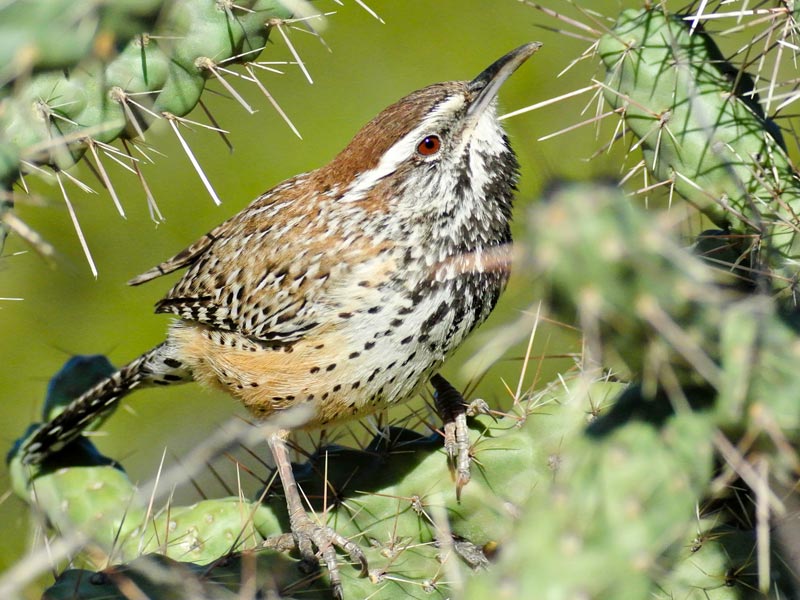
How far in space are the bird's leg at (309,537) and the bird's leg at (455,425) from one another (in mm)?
291

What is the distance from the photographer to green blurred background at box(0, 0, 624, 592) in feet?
16.9

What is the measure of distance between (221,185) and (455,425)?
11.0 ft

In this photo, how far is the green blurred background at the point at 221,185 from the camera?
5160 millimetres

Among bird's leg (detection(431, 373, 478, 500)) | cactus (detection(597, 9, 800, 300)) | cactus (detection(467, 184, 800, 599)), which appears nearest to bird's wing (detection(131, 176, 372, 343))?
bird's leg (detection(431, 373, 478, 500))

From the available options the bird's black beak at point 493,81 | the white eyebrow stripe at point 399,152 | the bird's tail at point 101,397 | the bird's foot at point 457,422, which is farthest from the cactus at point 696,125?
the bird's tail at point 101,397

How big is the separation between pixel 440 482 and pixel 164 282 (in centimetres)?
345

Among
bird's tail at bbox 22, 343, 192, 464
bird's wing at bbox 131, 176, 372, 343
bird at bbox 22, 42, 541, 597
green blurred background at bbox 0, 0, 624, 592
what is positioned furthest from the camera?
green blurred background at bbox 0, 0, 624, 592

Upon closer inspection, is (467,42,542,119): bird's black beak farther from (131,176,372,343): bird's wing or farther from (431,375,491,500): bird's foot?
(431,375,491,500): bird's foot

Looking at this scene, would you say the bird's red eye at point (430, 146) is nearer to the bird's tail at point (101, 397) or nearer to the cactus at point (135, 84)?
the cactus at point (135, 84)

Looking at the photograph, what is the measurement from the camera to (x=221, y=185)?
18.5 ft

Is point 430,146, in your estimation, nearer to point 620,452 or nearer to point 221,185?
point 620,452

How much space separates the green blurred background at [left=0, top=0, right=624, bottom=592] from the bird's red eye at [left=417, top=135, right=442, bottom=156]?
2239mm

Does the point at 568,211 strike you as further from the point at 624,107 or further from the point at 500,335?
the point at 624,107

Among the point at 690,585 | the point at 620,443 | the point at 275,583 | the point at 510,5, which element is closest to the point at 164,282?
the point at 510,5
